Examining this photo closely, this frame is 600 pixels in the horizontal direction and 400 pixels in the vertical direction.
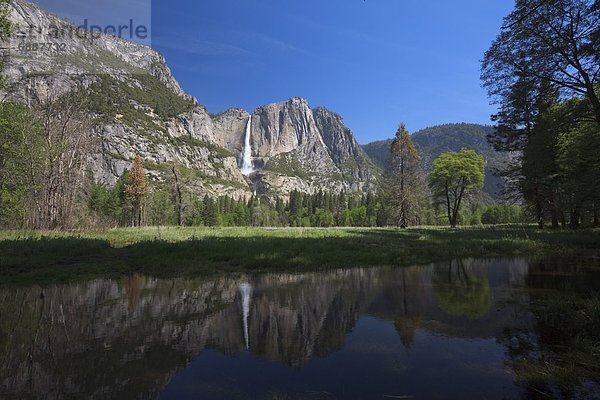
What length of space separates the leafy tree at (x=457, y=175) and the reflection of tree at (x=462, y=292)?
4333cm

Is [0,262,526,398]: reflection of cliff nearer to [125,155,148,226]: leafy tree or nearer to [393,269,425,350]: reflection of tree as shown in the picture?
[393,269,425,350]: reflection of tree

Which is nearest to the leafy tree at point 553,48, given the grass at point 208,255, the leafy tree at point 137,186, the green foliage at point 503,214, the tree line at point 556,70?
the tree line at point 556,70

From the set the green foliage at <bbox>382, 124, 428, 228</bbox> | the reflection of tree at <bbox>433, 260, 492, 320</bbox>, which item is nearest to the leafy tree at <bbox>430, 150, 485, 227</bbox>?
the green foliage at <bbox>382, 124, 428, 228</bbox>

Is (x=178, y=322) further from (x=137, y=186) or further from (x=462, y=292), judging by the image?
(x=137, y=186)

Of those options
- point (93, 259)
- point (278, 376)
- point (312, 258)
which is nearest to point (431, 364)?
point (278, 376)

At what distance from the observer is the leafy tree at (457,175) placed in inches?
2025

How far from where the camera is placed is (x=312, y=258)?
1426 cm

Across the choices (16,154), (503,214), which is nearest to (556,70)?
(16,154)

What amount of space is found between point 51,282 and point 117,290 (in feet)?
8.49

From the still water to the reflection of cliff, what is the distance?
27mm

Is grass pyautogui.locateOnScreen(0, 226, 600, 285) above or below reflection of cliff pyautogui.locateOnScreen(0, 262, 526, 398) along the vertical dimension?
above

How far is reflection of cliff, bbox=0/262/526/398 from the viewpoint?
4.30m

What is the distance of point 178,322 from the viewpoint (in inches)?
253

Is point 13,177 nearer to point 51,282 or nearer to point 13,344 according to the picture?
point 51,282
